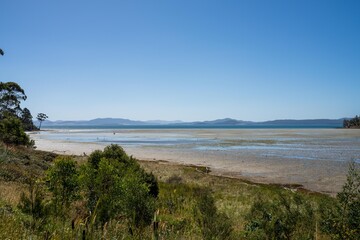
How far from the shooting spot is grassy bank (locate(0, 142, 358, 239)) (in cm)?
454

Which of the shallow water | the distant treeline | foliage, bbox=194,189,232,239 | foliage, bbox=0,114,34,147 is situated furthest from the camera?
the distant treeline

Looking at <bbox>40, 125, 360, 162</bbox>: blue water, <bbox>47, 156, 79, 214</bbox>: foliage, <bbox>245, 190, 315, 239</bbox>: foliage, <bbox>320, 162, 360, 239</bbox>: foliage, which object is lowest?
<bbox>40, 125, 360, 162</bbox>: blue water

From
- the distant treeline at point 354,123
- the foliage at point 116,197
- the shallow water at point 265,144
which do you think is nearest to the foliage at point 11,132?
the foliage at point 116,197

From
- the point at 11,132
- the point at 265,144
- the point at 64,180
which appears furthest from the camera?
the point at 265,144

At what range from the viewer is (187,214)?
13.4 m

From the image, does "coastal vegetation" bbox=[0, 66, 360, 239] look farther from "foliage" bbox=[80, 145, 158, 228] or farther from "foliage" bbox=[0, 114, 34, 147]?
"foliage" bbox=[0, 114, 34, 147]

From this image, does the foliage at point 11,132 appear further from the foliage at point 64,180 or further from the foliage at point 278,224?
the foliage at point 278,224

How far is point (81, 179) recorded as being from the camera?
8.94m

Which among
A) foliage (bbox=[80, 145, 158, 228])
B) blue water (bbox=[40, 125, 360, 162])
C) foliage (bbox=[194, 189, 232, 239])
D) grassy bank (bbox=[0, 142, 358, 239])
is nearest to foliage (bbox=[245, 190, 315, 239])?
grassy bank (bbox=[0, 142, 358, 239])

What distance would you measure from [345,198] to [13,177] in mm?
15582

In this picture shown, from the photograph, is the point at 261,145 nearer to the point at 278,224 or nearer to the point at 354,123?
the point at 278,224

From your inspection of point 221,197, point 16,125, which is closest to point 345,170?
point 221,197

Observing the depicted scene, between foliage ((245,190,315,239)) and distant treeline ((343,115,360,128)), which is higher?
distant treeline ((343,115,360,128))

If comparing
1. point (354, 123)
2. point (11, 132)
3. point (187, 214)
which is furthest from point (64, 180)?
point (354, 123)
